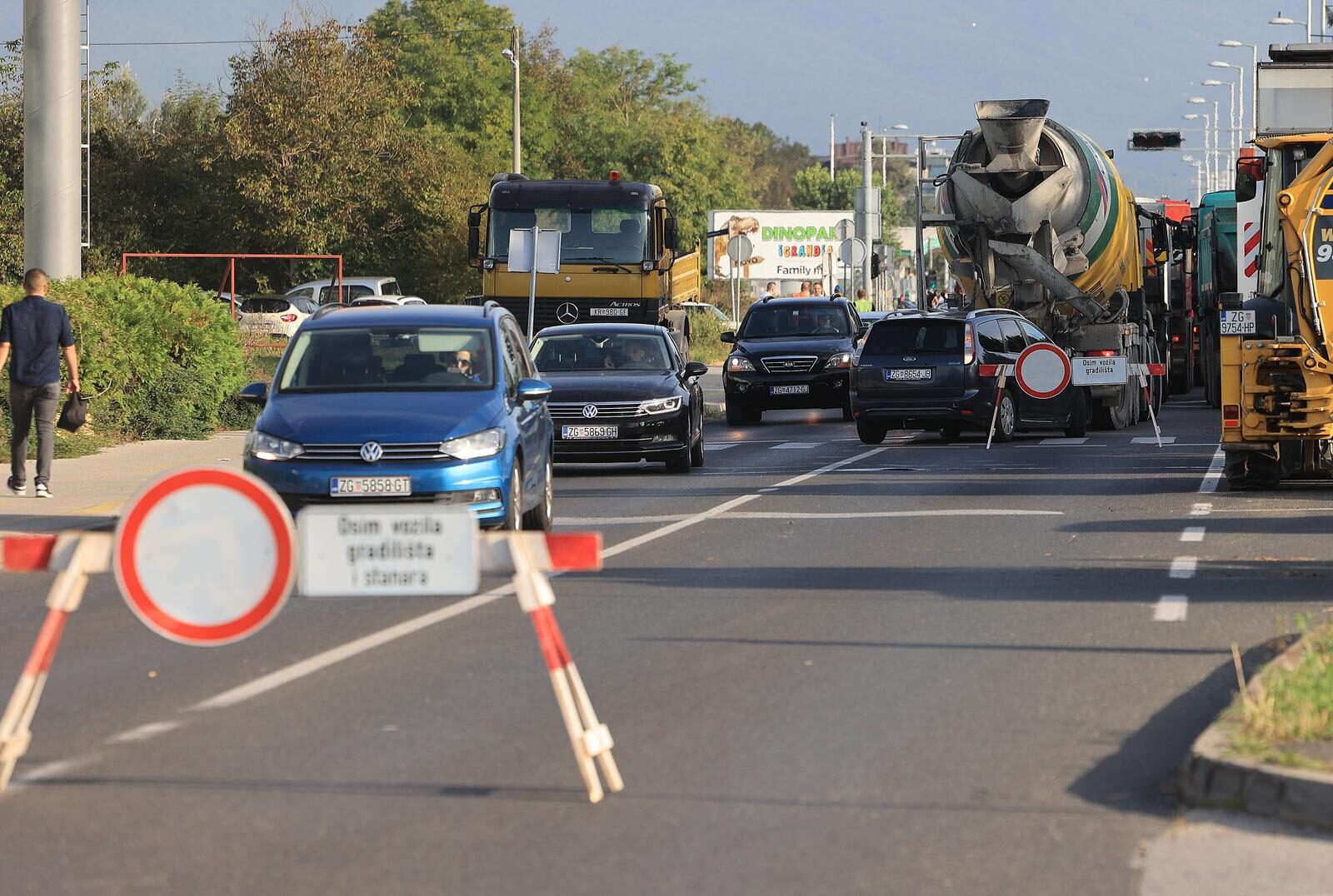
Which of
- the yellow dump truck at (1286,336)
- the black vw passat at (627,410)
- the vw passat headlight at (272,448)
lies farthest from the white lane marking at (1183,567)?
the black vw passat at (627,410)

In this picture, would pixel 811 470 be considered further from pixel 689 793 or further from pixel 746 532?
pixel 689 793

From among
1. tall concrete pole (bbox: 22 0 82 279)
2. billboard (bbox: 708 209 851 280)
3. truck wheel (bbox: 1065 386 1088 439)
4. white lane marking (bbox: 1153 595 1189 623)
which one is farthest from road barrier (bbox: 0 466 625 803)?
billboard (bbox: 708 209 851 280)

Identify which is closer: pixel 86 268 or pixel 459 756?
pixel 459 756

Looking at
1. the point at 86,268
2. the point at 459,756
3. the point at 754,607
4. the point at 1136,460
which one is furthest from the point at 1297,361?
the point at 86,268

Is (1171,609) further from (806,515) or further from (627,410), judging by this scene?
(627,410)

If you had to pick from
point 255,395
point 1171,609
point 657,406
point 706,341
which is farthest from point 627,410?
point 706,341

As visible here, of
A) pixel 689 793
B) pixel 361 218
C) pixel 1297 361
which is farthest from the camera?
pixel 361 218

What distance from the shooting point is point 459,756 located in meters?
7.79

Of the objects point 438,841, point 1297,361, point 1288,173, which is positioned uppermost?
point 1288,173

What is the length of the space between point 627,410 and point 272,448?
8.05 metres

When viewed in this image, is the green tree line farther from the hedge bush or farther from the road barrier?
the road barrier

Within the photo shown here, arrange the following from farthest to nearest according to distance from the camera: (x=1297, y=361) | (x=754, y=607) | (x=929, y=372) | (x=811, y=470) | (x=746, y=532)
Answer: (x=929, y=372), (x=811, y=470), (x=1297, y=361), (x=746, y=532), (x=754, y=607)

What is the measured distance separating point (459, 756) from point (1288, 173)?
13.8 m

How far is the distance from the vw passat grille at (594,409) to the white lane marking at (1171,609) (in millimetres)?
10057
